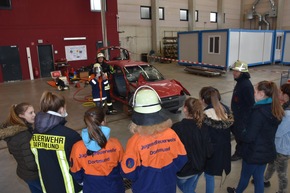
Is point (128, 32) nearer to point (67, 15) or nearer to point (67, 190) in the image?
point (67, 15)

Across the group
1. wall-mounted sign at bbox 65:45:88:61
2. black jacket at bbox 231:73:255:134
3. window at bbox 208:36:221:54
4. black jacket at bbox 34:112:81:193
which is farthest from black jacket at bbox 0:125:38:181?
window at bbox 208:36:221:54

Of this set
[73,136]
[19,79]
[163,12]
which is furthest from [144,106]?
[163,12]

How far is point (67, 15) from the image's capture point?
15031 millimetres

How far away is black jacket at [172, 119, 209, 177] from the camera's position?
2346 mm

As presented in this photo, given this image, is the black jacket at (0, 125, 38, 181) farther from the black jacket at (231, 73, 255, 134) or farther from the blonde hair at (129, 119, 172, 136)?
the black jacket at (231, 73, 255, 134)

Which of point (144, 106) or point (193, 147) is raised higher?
point (144, 106)

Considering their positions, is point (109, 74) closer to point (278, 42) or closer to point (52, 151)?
point (52, 151)

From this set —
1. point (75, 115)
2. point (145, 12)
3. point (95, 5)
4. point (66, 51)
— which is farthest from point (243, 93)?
point (145, 12)

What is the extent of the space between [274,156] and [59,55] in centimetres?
1498

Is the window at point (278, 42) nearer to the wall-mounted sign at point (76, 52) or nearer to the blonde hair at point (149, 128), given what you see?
the wall-mounted sign at point (76, 52)

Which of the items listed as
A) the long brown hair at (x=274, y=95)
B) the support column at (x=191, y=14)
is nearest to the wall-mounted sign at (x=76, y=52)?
the support column at (x=191, y=14)

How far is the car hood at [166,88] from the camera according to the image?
245 inches

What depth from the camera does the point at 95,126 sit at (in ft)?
6.37

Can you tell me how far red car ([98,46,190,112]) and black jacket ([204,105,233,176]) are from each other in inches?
134
